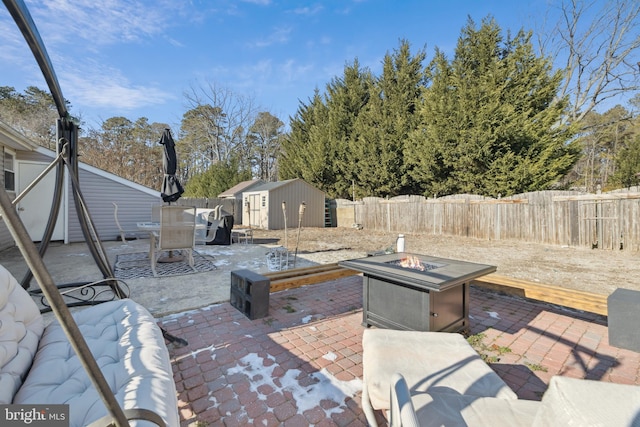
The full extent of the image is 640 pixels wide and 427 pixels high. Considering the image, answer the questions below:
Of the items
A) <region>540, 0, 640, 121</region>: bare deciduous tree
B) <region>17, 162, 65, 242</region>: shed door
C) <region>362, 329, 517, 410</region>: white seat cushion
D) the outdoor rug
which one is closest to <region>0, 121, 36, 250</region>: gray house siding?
<region>17, 162, 65, 242</region>: shed door

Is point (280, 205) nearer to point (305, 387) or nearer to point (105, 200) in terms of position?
point (105, 200)

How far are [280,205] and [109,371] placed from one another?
13.3 m

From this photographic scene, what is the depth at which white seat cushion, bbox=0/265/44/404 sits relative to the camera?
1.39 m

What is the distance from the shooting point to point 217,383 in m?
2.06

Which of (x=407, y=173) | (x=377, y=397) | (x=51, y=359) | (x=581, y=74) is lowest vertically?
(x=377, y=397)

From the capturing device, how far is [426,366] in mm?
1743

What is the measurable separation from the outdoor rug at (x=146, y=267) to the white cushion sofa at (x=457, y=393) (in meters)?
4.15

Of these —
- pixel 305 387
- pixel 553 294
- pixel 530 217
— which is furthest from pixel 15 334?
pixel 530 217

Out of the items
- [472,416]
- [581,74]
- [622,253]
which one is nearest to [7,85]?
[472,416]

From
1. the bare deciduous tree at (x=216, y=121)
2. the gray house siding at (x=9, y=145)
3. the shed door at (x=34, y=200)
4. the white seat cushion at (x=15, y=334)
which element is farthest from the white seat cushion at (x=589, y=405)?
the bare deciduous tree at (x=216, y=121)

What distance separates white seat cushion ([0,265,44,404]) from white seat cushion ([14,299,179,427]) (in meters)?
0.04

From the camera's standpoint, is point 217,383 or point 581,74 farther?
point 581,74

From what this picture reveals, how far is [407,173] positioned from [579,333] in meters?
12.9

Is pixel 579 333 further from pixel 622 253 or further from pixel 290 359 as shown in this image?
pixel 622 253
